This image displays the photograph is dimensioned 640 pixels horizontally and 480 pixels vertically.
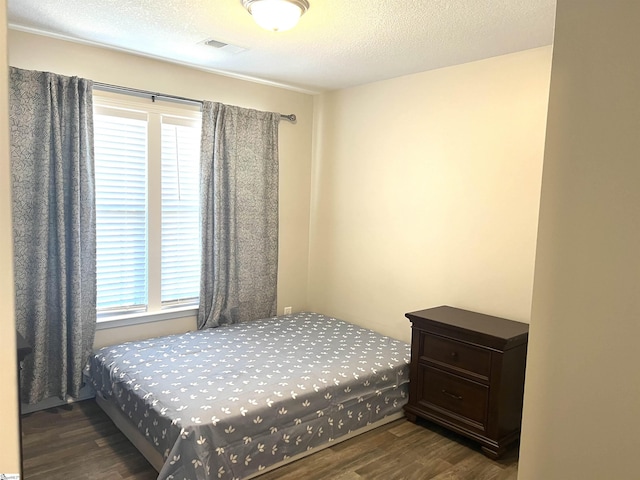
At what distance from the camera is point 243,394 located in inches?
101

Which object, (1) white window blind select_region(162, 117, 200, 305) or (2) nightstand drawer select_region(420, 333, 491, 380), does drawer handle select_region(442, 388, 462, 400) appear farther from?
(1) white window blind select_region(162, 117, 200, 305)

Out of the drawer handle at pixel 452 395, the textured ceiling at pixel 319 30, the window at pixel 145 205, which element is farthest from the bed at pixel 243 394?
the textured ceiling at pixel 319 30

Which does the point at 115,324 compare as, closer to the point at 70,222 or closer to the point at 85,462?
the point at 70,222

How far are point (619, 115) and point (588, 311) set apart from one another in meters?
0.41

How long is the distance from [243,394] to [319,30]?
2.20 meters

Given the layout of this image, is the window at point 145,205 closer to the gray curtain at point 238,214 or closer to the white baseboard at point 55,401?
the gray curtain at point 238,214

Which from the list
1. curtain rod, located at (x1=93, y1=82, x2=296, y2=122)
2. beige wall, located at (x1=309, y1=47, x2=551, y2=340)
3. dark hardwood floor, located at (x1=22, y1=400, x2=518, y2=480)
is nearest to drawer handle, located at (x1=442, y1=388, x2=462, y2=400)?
dark hardwood floor, located at (x1=22, y1=400, x2=518, y2=480)

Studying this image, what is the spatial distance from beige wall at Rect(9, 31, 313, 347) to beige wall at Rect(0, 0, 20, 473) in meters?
2.71

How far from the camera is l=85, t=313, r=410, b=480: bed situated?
7.59 ft

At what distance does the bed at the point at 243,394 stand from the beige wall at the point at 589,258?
65.6 inches

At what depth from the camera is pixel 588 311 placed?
3.19ft

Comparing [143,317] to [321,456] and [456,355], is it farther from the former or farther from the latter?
[456,355]

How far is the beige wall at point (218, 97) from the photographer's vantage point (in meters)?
3.10

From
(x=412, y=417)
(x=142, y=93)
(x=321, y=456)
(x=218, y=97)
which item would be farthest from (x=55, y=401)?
(x=218, y=97)
